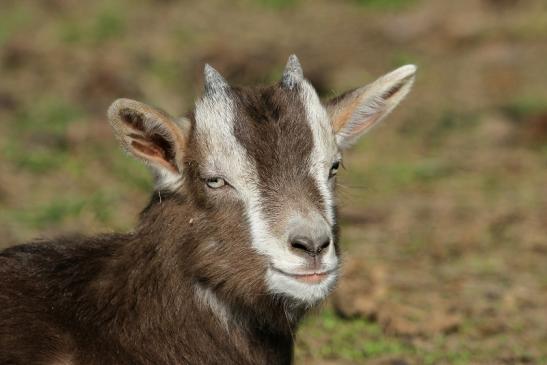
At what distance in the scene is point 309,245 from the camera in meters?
5.41

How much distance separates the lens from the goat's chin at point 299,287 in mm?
5527

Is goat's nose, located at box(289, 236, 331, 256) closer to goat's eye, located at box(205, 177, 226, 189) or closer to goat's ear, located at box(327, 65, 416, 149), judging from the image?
goat's eye, located at box(205, 177, 226, 189)

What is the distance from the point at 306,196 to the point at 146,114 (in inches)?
36.6

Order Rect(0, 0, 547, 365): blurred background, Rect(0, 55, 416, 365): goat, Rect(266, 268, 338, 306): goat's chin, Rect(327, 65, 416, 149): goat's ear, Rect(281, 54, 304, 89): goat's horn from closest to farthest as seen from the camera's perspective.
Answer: Rect(266, 268, 338, 306): goat's chin
Rect(0, 55, 416, 365): goat
Rect(281, 54, 304, 89): goat's horn
Rect(327, 65, 416, 149): goat's ear
Rect(0, 0, 547, 365): blurred background

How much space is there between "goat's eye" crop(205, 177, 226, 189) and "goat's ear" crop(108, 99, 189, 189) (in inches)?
7.6

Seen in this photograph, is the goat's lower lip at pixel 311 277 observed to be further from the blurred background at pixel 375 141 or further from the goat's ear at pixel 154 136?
the blurred background at pixel 375 141

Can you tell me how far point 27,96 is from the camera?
1333 cm

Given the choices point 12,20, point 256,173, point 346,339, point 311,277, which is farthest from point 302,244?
point 12,20

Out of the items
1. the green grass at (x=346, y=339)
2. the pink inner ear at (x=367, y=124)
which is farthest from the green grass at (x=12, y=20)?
the pink inner ear at (x=367, y=124)

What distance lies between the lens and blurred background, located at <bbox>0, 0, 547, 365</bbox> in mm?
8148

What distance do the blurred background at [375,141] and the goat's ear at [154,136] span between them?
118 centimetres

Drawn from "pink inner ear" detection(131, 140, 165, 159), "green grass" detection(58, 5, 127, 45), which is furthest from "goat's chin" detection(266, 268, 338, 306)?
"green grass" detection(58, 5, 127, 45)

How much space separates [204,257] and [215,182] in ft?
1.29

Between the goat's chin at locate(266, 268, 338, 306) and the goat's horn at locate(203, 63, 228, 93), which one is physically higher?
the goat's horn at locate(203, 63, 228, 93)
